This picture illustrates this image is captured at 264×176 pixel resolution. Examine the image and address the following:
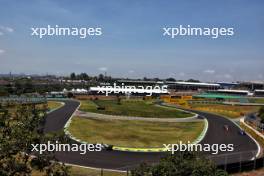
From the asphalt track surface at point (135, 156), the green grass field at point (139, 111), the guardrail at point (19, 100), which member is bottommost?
the asphalt track surface at point (135, 156)

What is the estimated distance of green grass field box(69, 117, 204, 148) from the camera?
44.7 metres

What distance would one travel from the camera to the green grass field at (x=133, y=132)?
4472cm

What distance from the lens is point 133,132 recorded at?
51719 mm

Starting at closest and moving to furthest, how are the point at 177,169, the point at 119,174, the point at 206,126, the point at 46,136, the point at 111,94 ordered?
the point at 177,169 → the point at 46,136 → the point at 119,174 → the point at 206,126 → the point at 111,94

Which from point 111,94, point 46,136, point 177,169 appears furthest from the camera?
point 111,94

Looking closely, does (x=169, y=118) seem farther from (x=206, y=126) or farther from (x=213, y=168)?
(x=213, y=168)

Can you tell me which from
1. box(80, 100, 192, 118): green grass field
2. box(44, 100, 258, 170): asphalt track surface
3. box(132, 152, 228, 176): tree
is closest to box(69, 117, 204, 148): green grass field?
box(44, 100, 258, 170): asphalt track surface

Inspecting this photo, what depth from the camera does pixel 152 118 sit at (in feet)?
231

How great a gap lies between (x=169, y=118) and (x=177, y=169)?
55874 mm

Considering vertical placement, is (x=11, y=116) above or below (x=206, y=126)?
above

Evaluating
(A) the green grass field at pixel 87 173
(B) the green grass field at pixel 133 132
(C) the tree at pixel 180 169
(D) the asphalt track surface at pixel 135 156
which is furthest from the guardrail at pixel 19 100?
(C) the tree at pixel 180 169

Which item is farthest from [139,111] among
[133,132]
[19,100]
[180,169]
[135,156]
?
[180,169]

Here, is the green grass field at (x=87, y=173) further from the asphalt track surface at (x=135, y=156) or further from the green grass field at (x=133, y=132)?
the green grass field at (x=133, y=132)

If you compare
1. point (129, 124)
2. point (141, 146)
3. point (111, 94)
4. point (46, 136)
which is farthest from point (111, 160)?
point (111, 94)
